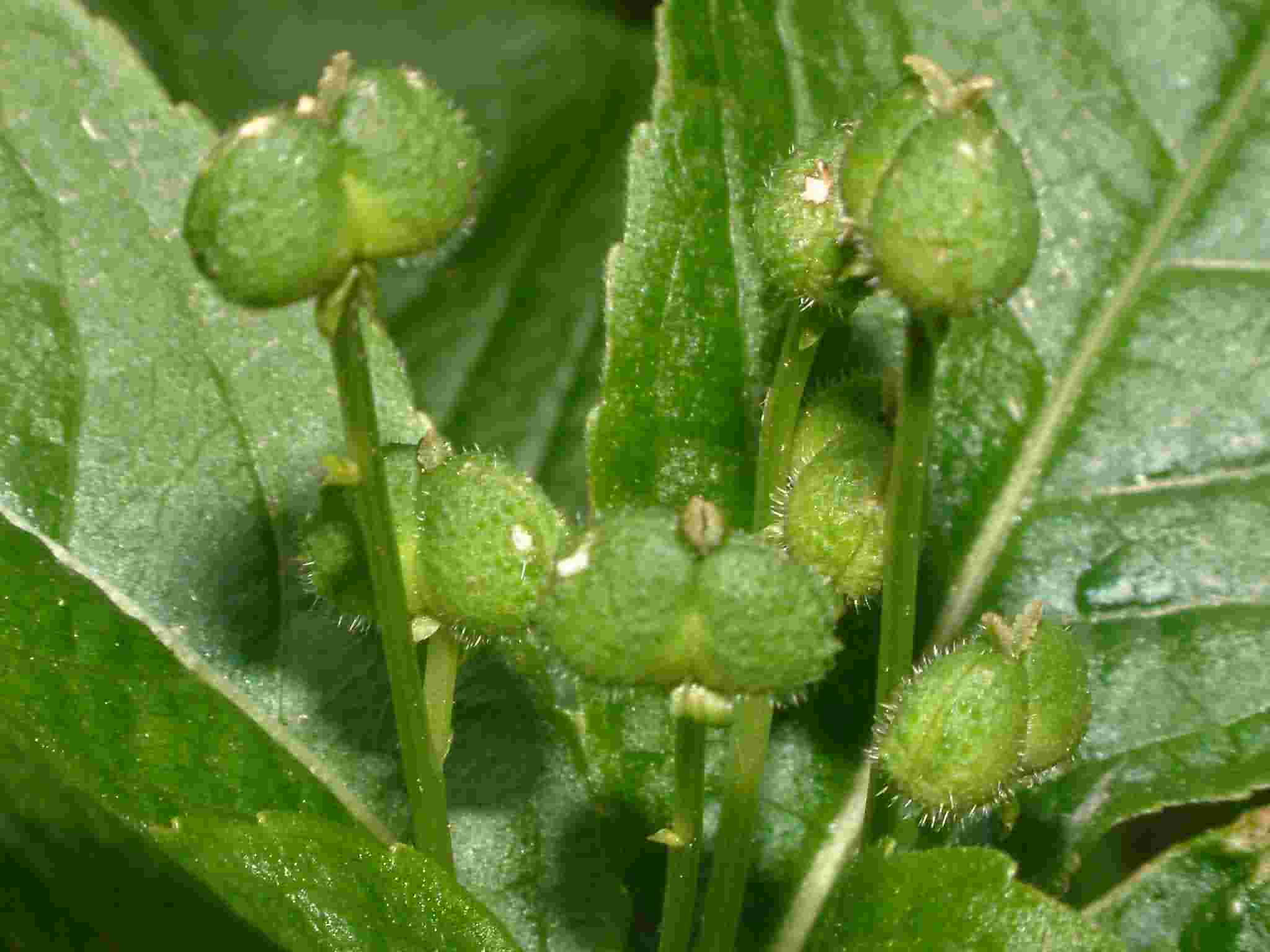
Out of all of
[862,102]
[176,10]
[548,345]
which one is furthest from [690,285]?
[176,10]

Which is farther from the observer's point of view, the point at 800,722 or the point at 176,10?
the point at 176,10

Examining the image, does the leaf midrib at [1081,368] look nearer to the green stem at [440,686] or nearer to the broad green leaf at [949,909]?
the broad green leaf at [949,909]

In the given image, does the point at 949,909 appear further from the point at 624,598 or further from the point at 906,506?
the point at 624,598

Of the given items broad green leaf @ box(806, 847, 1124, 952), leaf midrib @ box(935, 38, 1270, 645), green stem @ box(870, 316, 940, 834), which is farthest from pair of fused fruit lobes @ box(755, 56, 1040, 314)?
leaf midrib @ box(935, 38, 1270, 645)

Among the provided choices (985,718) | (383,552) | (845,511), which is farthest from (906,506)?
(383,552)

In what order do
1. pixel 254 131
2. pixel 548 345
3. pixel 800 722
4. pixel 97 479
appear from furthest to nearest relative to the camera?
pixel 548 345, pixel 800 722, pixel 97 479, pixel 254 131

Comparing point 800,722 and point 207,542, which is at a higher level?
point 207,542

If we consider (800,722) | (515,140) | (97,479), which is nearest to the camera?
(97,479)

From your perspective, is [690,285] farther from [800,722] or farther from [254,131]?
[254,131]
